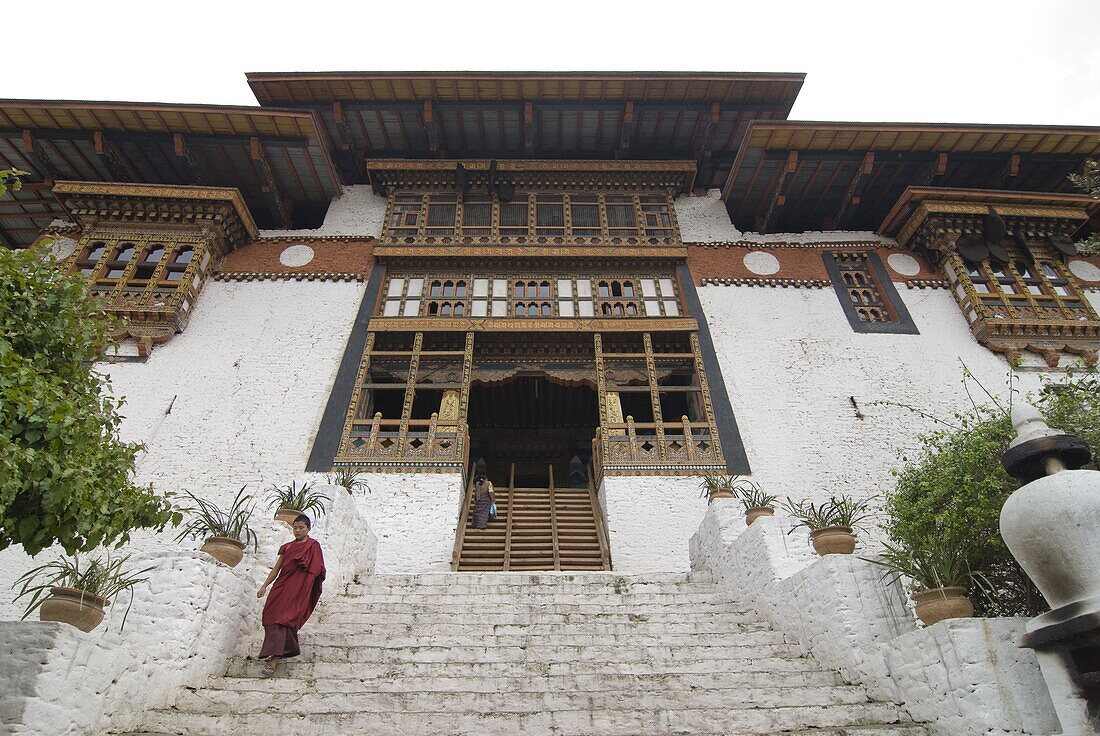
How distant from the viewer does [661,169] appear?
1413cm

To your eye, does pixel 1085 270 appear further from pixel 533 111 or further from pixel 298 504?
→ pixel 298 504

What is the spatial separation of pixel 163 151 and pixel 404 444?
8.23 metres

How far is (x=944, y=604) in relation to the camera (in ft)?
11.7

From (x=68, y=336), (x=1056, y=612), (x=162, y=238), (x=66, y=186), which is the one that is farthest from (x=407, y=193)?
(x=1056, y=612)

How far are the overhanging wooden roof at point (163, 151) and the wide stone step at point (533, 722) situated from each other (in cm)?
1162

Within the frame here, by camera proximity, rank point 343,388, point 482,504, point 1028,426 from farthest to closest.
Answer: point 343,388, point 482,504, point 1028,426

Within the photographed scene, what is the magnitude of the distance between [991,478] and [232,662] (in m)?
5.75

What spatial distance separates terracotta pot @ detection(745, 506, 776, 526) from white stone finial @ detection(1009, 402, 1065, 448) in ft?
9.09

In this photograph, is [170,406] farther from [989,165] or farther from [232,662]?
[989,165]

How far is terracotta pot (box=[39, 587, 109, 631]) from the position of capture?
11.1ft

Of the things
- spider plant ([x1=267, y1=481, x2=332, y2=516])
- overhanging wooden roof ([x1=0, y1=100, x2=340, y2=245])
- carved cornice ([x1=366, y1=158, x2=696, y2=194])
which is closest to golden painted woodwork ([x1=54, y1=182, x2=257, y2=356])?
→ overhanging wooden roof ([x1=0, y1=100, x2=340, y2=245])

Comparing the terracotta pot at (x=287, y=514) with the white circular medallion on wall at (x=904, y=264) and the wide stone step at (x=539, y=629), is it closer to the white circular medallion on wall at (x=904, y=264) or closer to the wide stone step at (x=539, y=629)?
the wide stone step at (x=539, y=629)

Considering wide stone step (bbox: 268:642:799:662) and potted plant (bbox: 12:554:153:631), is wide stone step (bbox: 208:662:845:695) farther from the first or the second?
potted plant (bbox: 12:554:153:631)

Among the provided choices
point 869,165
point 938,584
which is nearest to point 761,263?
point 869,165
